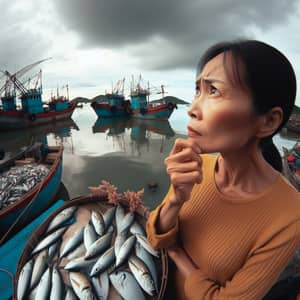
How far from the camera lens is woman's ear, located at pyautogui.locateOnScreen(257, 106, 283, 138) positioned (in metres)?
0.91

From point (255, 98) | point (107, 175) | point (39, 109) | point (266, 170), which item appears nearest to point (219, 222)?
point (266, 170)

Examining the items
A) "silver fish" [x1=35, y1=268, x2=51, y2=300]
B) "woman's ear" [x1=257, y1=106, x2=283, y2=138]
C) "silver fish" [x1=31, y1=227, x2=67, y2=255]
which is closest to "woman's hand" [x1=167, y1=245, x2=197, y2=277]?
"woman's ear" [x1=257, y1=106, x2=283, y2=138]

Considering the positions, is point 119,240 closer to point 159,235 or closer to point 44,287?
point 44,287

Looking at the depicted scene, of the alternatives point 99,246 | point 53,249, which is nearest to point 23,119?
point 53,249

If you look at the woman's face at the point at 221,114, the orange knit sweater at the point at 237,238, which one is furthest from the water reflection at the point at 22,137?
the woman's face at the point at 221,114

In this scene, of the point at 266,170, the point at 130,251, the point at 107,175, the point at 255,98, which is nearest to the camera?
the point at 255,98

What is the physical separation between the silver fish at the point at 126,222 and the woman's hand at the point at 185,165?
113 cm

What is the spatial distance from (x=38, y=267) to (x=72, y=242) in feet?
0.96

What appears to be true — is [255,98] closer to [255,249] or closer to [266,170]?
[266,170]

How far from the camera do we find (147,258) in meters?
1.70

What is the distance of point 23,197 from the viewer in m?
6.22

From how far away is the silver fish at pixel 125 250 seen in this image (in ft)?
5.69

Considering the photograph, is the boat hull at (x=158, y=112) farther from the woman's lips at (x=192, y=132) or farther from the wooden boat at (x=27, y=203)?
the woman's lips at (x=192, y=132)

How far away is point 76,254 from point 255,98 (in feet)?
5.64
